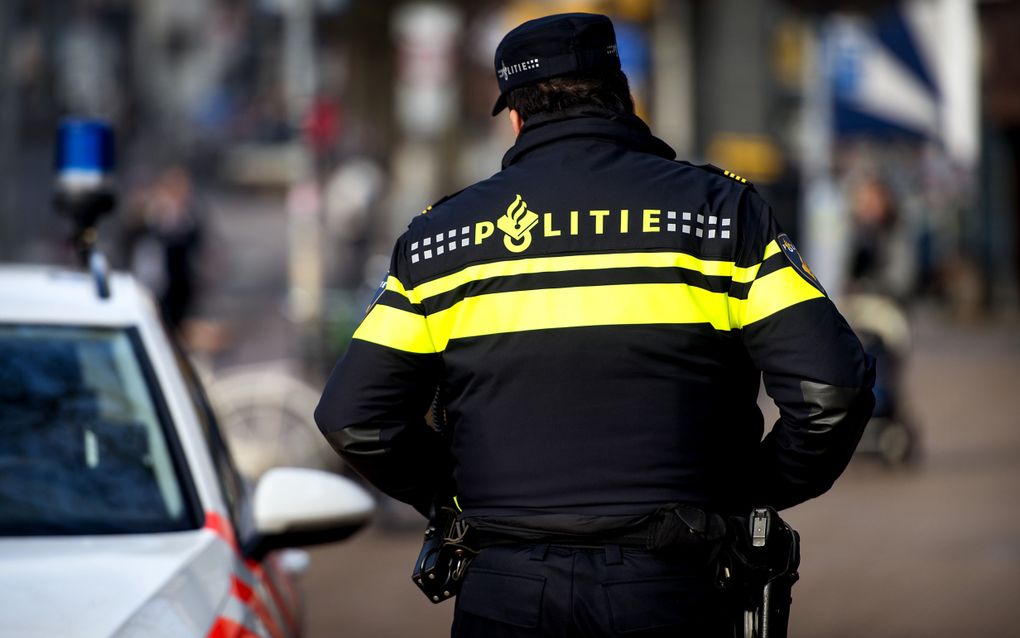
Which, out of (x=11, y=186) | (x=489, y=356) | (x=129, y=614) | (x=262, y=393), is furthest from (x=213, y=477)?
(x=11, y=186)

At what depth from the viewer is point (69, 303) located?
4086 millimetres

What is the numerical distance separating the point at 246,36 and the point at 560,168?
5172 centimetres

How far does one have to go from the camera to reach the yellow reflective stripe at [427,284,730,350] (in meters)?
2.87

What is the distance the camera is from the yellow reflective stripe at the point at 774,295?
112 inches

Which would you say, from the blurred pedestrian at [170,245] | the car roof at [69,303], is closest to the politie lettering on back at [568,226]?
the car roof at [69,303]

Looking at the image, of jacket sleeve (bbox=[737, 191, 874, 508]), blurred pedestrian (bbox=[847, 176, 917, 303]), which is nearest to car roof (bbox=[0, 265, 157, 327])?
jacket sleeve (bbox=[737, 191, 874, 508])

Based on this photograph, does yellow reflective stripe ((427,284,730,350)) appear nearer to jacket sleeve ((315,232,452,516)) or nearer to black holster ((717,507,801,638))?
jacket sleeve ((315,232,452,516))

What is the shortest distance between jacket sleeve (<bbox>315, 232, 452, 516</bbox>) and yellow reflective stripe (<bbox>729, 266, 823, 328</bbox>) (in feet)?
1.87

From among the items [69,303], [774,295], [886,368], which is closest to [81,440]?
[69,303]

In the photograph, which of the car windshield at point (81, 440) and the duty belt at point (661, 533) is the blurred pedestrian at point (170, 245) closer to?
the car windshield at point (81, 440)

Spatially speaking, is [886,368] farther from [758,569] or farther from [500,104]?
[758,569]

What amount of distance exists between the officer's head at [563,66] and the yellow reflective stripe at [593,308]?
0.38 m

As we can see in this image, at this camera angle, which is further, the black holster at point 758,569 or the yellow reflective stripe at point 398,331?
the yellow reflective stripe at point 398,331

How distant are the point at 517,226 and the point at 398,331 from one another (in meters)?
0.28
